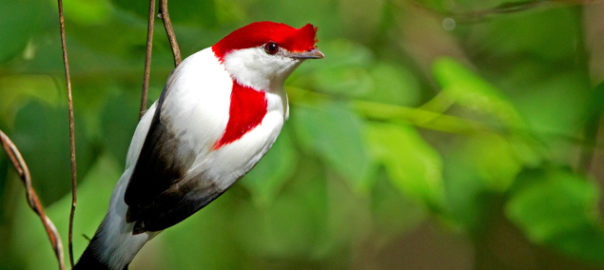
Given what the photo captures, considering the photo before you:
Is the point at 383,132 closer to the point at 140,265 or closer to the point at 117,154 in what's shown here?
the point at 117,154

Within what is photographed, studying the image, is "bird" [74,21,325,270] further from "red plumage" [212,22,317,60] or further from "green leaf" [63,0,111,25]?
"green leaf" [63,0,111,25]

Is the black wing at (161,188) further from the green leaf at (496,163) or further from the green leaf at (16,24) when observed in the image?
the green leaf at (496,163)

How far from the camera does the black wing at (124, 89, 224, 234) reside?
1.60ft

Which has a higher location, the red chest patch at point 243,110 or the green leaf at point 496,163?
the red chest patch at point 243,110

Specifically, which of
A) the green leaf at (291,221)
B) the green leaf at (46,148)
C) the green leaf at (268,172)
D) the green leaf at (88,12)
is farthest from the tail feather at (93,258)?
the green leaf at (291,221)

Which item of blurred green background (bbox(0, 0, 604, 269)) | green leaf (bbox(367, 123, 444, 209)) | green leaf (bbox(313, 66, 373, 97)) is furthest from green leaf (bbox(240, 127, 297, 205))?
green leaf (bbox(367, 123, 444, 209))

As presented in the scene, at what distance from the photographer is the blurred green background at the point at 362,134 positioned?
884 mm

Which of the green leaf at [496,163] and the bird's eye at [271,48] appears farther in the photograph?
the green leaf at [496,163]

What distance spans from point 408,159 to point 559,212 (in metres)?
0.29

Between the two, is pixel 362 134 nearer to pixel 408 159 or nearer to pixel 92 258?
pixel 408 159

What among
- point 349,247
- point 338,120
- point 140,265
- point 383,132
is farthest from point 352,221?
point 338,120

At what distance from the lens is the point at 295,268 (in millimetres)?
2021

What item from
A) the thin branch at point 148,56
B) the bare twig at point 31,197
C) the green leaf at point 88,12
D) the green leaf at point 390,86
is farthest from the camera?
the green leaf at point 390,86

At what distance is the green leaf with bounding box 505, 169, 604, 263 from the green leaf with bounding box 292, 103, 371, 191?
40cm
